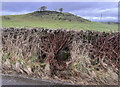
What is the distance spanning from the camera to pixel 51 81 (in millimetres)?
3805

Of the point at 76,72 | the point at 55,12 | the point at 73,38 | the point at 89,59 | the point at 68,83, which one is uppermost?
the point at 55,12

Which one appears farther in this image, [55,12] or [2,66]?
[55,12]

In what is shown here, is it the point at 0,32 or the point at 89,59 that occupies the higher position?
the point at 0,32

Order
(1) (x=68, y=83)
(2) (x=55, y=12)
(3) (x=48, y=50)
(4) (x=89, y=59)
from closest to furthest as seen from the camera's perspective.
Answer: (1) (x=68, y=83) < (4) (x=89, y=59) < (3) (x=48, y=50) < (2) (x=55, y=12)

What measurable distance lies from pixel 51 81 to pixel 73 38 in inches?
72.1

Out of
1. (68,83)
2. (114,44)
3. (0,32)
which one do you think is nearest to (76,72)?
(68,83)

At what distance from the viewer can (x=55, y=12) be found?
9.90m

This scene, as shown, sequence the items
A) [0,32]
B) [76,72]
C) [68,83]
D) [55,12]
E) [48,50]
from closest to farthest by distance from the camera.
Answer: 1. [68,83]
2. [76,72]
3. [48,50]
4. [0,32]
5. [55,12]

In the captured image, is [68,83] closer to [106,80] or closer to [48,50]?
[106,80]

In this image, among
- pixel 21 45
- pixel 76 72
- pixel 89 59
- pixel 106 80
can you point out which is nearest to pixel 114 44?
pixel 89 59

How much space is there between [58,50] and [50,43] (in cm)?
44

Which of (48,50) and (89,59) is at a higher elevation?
(48,50)

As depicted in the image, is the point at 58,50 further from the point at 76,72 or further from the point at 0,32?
the point at 0,32

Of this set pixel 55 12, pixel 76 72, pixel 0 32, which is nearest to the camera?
pixel 76 72
